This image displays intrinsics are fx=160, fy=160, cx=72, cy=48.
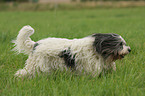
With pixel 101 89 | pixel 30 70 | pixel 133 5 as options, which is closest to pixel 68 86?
pixel 101 89

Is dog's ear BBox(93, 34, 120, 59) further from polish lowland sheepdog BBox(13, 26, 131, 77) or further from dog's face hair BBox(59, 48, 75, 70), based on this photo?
dog's face hair BBox(59, 48, 75, 70)

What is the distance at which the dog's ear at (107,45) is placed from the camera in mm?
2697

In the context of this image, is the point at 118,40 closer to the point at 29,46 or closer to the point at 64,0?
the point at 29,46

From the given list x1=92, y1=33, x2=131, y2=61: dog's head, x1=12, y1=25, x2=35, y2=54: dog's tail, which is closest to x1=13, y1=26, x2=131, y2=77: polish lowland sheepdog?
x1=92, y1=33, x2=131, y2=61: dog's head

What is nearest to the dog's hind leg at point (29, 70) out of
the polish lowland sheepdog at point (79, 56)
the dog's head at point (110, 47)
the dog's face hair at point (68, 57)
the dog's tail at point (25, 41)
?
the polish lowland sheepdog at point (79, 56)

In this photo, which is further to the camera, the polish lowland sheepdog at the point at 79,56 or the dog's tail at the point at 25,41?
the dog's tail at the point at 25,41

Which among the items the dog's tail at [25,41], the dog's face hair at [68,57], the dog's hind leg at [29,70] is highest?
the dog's tail at [25,41]

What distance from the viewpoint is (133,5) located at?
26141mm

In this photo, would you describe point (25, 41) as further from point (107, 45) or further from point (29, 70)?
point (107, 45)

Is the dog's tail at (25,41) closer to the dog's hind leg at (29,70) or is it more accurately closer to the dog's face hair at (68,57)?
the dog's hind leg at (29,70)

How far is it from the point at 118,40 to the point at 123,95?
1011 millimetres

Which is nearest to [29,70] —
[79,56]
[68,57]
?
[68,57]

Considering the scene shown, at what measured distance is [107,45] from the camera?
108 inches

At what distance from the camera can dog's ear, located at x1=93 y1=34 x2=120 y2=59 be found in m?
2.70
